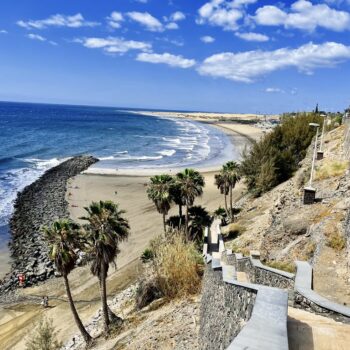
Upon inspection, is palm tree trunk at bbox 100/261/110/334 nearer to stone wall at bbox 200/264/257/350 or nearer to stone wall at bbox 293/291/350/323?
stone wall at bbox 200/264/257/350

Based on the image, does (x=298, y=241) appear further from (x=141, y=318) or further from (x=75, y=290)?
(x=75, y=290)

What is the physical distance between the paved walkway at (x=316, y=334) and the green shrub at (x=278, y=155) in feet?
113

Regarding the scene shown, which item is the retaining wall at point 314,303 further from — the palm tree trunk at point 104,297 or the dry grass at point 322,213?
the palm tree trunk at point 104,297

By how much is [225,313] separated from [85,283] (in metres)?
24.4

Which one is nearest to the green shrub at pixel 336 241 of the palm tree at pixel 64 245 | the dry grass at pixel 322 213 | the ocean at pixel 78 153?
the dry grass at pixel 322 213

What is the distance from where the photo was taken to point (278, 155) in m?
44.4

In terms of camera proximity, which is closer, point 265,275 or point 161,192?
point 265,275

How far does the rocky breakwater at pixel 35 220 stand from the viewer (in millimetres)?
34000

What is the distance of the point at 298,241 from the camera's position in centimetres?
1866

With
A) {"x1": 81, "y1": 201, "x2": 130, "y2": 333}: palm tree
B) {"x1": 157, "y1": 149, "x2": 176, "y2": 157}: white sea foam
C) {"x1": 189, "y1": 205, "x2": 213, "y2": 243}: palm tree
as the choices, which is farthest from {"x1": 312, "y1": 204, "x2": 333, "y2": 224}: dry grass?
{"x1": 157, "y1": 149, "x2": 176, "y2": 157}: white sea foam

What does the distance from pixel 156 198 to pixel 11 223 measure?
2021cm

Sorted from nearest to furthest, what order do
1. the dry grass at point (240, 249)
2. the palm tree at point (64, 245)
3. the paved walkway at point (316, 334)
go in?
the paved walkway at point (316, 334) → the palm tree at point (64, 245) → the dry grass at point (240, 249)

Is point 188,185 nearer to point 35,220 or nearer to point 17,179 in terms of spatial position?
point 35,220

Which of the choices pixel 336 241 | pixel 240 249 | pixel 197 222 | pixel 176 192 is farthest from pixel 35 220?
pixel 336 241
